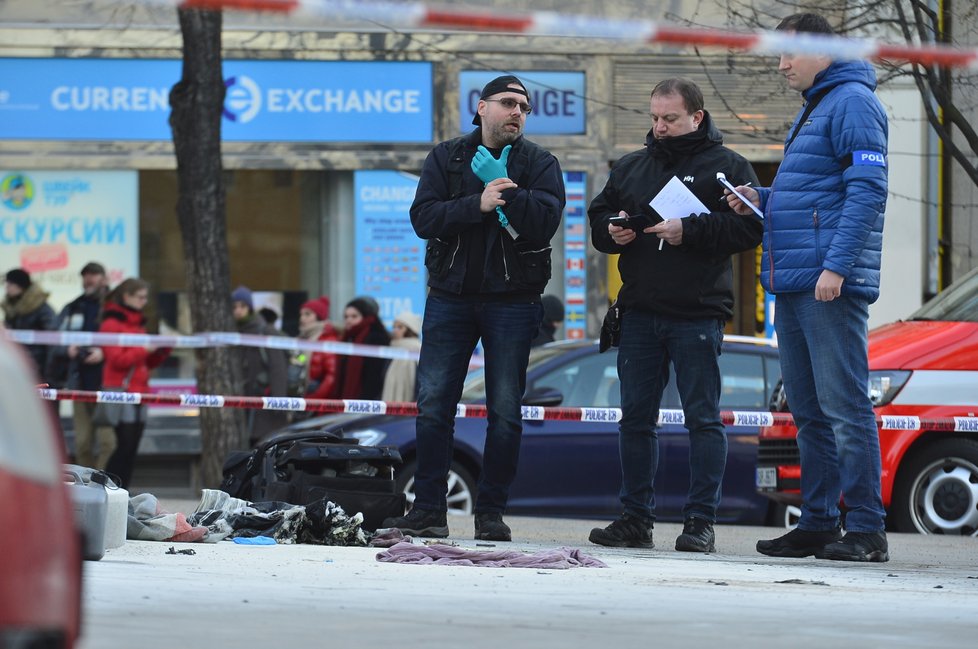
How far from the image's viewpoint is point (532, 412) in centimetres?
1027

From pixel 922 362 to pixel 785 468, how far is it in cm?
95

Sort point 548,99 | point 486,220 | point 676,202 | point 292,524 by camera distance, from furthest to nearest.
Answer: point 548,99
point 486,220
point 676,202
point 292,524

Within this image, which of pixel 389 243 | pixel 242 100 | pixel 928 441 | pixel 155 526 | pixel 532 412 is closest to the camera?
pixel 155 526

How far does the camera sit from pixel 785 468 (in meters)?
10.0

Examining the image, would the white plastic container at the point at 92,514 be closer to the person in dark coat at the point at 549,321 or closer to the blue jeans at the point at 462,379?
the blue jeans at the point at 462,379

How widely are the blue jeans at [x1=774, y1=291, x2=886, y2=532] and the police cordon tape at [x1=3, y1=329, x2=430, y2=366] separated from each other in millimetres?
6525

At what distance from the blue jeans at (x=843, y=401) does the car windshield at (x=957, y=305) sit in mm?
3105

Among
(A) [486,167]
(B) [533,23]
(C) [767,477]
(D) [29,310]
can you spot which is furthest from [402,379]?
(B) [533,23]

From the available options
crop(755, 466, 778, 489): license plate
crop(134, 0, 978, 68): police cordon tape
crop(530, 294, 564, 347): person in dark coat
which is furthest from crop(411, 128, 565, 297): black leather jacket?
crop(530, 294, 564, 347): person in dark coat

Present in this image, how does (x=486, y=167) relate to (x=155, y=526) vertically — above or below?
above

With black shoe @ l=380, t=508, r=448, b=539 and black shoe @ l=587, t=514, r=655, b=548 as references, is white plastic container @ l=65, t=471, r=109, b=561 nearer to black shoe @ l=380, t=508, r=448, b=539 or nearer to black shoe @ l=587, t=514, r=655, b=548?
black shoe @ l=380, t=508, r=448, b=539

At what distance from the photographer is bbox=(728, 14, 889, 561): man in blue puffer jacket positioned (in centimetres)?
694

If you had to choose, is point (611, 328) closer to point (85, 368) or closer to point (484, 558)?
point (484, 558)

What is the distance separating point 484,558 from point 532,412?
144 inches
